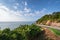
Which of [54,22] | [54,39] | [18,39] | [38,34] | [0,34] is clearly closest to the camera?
[0,34]

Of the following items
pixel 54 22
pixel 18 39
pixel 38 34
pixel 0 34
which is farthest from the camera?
pixel 54 22

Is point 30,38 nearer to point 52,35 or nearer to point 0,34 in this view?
point 52,35

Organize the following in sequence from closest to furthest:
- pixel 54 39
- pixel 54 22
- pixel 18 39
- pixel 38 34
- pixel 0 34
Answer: pixel 0 34
pixel 18 39
pixel 54 39
pixel 38 34
pixel 54 22

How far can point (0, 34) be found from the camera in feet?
62.0

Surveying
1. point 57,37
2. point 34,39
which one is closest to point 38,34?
point 34,39

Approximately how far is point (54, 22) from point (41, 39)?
960 inches

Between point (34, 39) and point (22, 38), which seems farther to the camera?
point (34, 39)

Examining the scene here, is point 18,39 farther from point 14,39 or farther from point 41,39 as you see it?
point 41,39

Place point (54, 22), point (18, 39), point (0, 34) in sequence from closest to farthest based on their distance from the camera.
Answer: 1. point (0, 34)
2. point (18, 39)
3. point (54, 22)

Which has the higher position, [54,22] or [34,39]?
[54,22]

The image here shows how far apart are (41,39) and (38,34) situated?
273cm

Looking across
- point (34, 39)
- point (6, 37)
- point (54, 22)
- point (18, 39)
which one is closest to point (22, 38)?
point (18, 39)

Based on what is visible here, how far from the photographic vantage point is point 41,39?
92.5 ft

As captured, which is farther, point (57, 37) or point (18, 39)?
point (57, 37)
